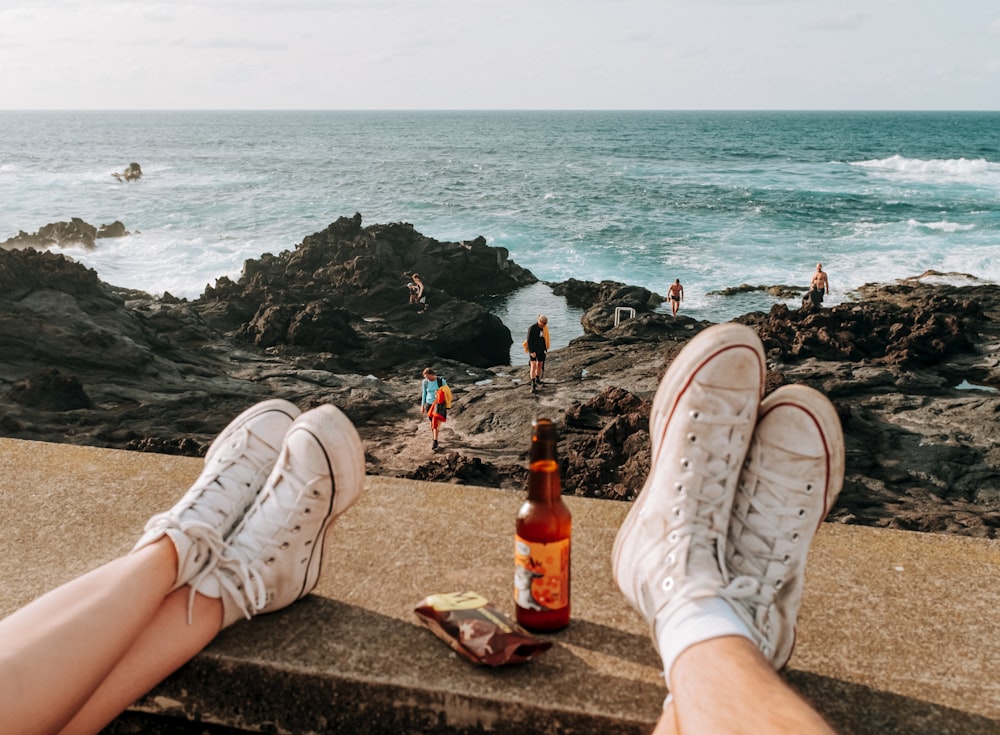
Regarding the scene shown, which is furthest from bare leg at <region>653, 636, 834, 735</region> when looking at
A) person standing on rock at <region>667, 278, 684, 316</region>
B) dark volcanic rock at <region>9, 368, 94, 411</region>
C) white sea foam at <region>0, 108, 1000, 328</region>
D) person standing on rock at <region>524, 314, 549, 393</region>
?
person standing on rock at <region>667, 278, 684, 316</region>

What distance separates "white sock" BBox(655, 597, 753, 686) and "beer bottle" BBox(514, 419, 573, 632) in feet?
0.83

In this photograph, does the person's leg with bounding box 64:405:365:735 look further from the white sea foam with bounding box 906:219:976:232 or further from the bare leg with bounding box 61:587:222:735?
the white sea foam with bounding box 906:219:976:232

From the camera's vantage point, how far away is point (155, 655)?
61.7 inches

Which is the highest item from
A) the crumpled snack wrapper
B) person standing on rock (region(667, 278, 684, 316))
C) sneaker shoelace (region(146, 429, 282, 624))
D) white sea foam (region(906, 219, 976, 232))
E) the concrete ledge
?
sneaker shoelace (region(146, 429, 282, 624))

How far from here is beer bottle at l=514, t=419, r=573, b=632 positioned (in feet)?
5.57

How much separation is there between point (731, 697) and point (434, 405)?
27.0 feet

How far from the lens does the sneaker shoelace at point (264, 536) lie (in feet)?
5.67

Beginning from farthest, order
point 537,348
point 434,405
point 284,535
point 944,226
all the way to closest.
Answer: point 944,226, point 537,348, point 434,405, point 284,535

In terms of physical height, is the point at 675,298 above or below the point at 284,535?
below

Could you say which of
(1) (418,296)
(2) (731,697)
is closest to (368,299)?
(1) (418,296)

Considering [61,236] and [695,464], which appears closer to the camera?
[695,464]

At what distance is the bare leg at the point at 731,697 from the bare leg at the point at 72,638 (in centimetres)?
97

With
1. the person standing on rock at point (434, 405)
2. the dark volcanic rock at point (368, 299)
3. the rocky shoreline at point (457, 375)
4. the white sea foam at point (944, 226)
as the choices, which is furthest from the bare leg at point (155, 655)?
the white sea foam at point (944, 226)

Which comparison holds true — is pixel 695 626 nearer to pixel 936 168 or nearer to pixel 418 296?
pixel 418 296
